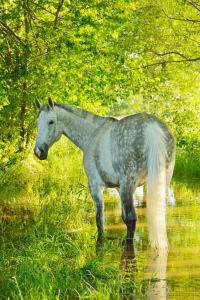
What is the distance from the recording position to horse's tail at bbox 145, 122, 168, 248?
15.9ft

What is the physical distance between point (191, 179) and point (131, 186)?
25.2 ft

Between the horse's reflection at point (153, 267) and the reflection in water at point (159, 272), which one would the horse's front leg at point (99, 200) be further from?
the reflection in water at point (159, 272)

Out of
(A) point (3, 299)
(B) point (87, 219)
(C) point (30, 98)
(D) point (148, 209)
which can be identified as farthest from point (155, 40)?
(A) point (3, 299)

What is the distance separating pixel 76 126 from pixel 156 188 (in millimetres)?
2020

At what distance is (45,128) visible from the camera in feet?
19.7

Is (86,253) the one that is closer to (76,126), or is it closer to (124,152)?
(124,152)

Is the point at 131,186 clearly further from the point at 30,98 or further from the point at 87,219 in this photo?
the point at 30,98

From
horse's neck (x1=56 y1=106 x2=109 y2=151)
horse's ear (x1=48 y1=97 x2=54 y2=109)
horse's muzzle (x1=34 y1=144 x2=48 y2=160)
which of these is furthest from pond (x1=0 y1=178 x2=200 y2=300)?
horse's ear (x1=48 y1=97 x2=54 y2=109)

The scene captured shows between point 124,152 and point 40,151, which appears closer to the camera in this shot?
point 124,152

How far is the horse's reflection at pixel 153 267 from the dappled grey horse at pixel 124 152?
0.16m

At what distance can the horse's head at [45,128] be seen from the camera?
19.5ft

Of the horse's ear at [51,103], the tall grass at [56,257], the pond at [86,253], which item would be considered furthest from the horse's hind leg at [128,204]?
the horse's ear at [51,103]

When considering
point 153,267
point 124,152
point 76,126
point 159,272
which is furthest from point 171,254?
point 76,126

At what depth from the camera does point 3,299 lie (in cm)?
345
